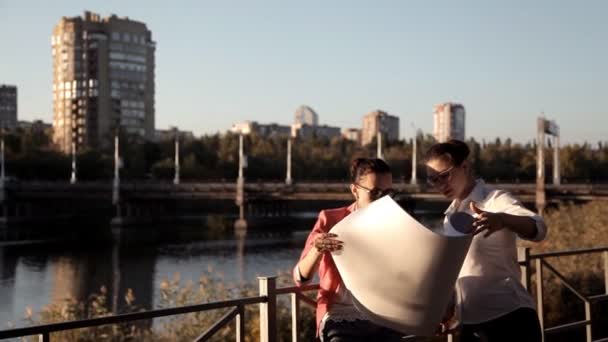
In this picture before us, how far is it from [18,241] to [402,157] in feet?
186

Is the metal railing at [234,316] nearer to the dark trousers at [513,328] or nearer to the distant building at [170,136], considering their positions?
the dark trousers at [513,328]

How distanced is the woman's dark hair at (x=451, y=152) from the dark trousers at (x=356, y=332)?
0.81 metres

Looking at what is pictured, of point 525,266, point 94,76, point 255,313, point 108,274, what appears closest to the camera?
point 525,266

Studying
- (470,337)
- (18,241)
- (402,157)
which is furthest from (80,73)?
(470,337)

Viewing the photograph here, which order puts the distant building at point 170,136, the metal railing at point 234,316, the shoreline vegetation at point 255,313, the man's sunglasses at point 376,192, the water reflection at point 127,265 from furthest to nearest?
1. the distant building at point 170,136
2. the water reflection at point 127,265
3. the shoreline vegetation at point 255,313
4. the metal railing at point 234,316
5. the man's sunglasses at point 376,192

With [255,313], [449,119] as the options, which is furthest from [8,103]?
[255,313]

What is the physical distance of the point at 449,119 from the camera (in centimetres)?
17275

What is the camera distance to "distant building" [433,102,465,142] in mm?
172375

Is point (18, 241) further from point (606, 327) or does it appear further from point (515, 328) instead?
point (515, 328)

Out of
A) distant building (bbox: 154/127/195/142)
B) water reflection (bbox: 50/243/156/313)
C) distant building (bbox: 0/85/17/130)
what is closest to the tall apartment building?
distant building (bbox: 154/127/195/142)

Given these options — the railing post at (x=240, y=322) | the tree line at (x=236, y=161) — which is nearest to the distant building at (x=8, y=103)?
the tree line at (x=236, y=161)

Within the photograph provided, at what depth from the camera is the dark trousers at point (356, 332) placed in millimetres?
3619

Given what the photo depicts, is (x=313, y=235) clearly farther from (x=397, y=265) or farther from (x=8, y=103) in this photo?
(x=8, y=103)

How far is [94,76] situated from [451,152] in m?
128
